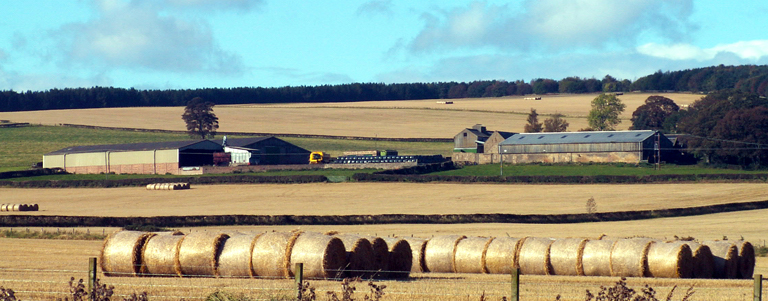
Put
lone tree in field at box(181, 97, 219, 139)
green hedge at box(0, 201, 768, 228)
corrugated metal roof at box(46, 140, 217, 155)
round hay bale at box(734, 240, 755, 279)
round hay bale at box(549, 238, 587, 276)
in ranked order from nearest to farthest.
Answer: round hay bale at box(549, 238, 587, 276) < round hay bale at box(734, 240, 755, 279) < green hedge at box(0, 201, 768, 228) < corrugated metal roof at box(46, 140, 217, 155) < lone tree in field at box(181, 97, 219, 139)

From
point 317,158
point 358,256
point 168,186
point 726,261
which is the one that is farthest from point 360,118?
point 358,256

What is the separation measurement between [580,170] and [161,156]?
39478 mm

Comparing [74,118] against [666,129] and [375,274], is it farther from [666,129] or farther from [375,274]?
[375,274]

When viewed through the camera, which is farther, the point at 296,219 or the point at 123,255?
the point at 296,219

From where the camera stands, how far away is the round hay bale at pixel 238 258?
20.6 m

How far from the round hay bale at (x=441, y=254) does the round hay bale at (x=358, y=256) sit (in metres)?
3.01

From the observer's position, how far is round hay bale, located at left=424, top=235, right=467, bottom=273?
79.2ft

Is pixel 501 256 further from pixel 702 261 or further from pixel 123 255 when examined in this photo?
pixel 123 255

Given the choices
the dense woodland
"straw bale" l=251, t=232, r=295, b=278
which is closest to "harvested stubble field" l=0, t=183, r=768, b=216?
"straw bale" l=251, t=232, r=295, b=278

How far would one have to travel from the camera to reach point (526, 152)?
3752 inches

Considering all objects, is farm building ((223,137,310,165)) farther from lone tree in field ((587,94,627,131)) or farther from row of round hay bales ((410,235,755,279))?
row of round hay bales ((410,235,755,279))

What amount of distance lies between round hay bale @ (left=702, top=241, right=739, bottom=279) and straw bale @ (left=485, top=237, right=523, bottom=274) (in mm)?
5000

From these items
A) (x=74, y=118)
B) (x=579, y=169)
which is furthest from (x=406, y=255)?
(x=74, y=118)

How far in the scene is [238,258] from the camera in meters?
20.7
